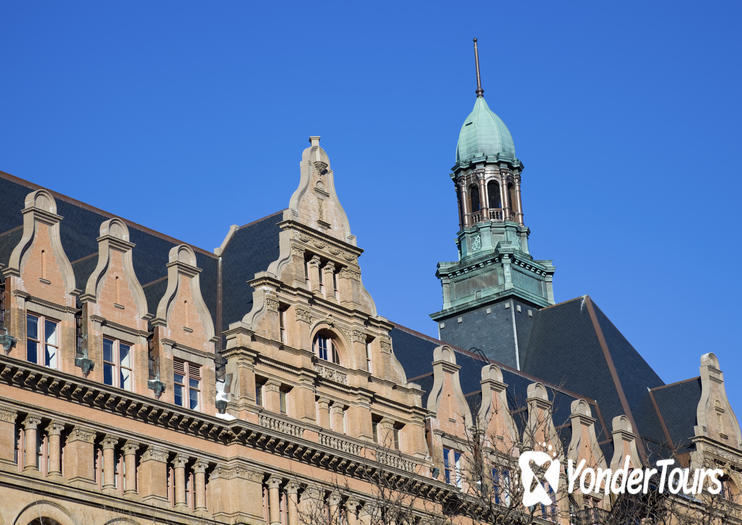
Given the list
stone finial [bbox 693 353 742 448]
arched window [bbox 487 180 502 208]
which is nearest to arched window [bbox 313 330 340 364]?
stone finial [bbox 693 353 742 448]

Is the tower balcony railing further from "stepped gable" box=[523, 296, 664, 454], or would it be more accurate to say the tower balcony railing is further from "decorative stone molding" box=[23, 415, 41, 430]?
"decorative stone molding" box=[23, 415, 41, 430]

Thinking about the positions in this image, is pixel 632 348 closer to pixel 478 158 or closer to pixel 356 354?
pixel 478 158

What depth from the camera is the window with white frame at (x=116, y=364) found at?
5512cm

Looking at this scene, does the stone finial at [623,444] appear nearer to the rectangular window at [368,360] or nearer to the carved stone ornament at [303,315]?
the rectangular window at [368,360]

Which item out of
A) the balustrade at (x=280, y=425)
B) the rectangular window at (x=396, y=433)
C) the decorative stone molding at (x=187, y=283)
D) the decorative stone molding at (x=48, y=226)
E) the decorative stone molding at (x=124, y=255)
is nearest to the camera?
the decorative stone molding at (x=48, y=226)

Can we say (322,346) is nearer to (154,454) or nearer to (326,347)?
(326,347)

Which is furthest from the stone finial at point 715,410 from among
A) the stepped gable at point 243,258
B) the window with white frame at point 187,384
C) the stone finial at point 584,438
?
the window with white frame at point 187,384

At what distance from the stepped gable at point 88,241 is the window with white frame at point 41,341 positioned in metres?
2.69

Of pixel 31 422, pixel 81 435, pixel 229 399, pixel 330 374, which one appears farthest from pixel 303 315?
pixel 31 422

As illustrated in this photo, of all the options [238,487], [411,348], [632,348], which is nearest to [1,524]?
[238,487]

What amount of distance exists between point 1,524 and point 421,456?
72.3 feet

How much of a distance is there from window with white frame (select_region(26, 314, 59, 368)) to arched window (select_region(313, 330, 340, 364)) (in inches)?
532

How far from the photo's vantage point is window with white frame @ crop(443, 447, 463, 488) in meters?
69.0

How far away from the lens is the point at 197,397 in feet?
192
